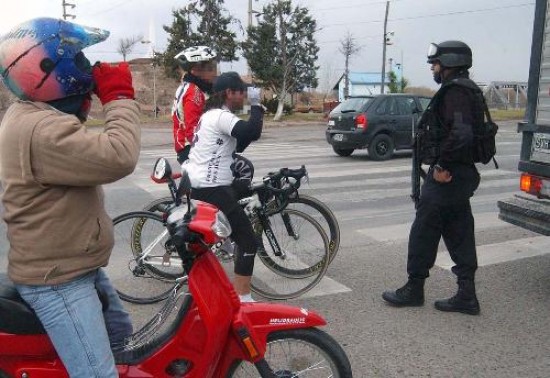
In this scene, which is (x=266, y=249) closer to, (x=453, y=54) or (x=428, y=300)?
(x=428, y=300)

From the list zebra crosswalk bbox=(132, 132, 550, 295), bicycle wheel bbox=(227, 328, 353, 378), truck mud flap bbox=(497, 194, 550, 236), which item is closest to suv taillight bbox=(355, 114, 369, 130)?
zebra crosswalk bbox=(132, 132, 550, 295)

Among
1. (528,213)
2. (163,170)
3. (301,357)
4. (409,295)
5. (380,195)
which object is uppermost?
(163,170)

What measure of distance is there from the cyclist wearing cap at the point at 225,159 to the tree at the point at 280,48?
31.4m

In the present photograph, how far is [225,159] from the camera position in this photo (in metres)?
4.08

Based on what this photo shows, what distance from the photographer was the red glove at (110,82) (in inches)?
81.6

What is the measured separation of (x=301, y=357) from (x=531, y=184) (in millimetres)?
3220

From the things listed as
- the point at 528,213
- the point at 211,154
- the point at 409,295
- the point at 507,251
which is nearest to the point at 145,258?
the point at 211,154

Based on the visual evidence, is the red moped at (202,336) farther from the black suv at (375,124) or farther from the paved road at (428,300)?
the black suv at (375,124)

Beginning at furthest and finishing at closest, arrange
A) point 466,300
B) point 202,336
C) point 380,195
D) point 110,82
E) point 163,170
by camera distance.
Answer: point 380,195
point 466,300
point 163,170
point 202,336
point 110,82

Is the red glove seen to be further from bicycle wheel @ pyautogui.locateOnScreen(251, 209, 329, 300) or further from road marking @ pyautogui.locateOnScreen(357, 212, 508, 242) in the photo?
road marking @ pyautogui.locateOnScreen(357, 212, 508, 242)

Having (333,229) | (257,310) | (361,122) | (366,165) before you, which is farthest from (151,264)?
(361,122)

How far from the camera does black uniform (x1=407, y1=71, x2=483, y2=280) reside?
4.03 metres

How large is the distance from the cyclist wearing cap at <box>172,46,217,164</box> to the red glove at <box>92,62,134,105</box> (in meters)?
2.63

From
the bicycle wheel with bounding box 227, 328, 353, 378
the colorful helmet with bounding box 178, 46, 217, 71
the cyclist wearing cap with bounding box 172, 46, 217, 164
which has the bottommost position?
the bicycle wheel with bounding box 227, 328, 353, 378
